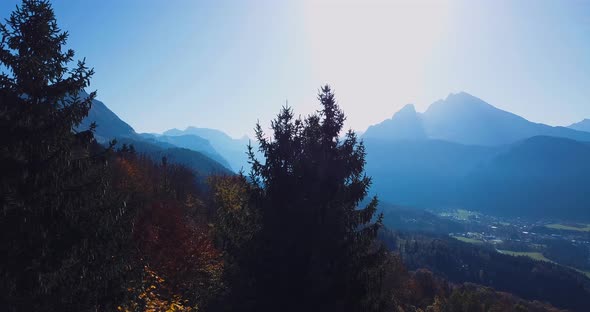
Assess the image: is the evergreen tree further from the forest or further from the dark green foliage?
the dark green foliage

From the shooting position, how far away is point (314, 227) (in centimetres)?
1392

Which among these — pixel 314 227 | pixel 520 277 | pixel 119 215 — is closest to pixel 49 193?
pixel 119 215

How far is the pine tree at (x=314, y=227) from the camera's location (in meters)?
13.6

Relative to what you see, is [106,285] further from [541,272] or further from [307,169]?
[541,272]

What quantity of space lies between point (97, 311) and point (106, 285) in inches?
34.0

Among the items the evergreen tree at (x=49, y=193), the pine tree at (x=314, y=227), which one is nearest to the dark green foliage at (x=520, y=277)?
the pine tree at (x=314, y=227)

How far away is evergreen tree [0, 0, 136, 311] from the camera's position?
1054 cm

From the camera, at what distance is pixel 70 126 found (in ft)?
39.7

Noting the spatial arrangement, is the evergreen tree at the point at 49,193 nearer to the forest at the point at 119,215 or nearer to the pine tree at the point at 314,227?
the forest at the point at 119,215

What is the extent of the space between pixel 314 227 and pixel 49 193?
903 centimetres

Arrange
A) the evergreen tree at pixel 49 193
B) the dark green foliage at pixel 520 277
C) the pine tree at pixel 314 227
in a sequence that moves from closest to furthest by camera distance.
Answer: the evergreen tree at pixel 49 193 → the pine tree at pixel 314 227 → the dark green foliage at pixel 520 277

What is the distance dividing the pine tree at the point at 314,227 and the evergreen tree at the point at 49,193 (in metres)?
5.55

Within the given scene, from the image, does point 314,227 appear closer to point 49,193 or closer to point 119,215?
point 119,215

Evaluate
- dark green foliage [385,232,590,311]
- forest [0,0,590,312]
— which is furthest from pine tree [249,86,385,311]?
dark green foliage [385,232,590,311]
